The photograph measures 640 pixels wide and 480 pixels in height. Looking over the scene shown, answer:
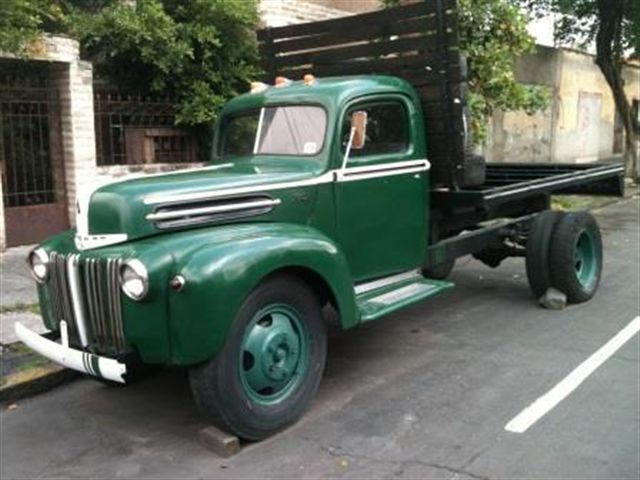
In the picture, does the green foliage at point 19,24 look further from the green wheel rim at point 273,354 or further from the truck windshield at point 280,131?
the green wheel rim at point 273,354

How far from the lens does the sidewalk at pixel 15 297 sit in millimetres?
6123

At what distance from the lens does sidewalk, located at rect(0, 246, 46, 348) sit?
612 cm

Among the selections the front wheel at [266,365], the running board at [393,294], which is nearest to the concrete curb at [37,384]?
the front wheel at [266,365]

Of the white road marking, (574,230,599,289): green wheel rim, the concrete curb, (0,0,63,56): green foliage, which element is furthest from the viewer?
(0,0,63,56): green foliage

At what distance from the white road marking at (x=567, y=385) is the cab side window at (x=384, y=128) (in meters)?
1.98

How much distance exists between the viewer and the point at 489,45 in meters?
10.8

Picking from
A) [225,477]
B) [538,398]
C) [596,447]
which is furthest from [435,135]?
[225,477]

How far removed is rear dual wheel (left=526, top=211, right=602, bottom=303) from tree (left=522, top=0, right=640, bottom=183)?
1026cm

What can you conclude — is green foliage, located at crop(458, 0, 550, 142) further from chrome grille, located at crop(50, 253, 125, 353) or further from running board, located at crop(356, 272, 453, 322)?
chrome grille, located at crop(50, 253, 125, 353)

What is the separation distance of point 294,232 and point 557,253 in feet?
10.4

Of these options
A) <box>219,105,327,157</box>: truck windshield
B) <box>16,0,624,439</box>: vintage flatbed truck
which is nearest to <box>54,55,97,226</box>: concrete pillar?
<box>16,0,624,439</box>: vintage flatbed truck

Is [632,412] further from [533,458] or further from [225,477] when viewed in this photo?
[225,477]

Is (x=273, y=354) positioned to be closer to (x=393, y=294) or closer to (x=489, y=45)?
(x=393, y=294)

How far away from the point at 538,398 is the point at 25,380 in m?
3.33
